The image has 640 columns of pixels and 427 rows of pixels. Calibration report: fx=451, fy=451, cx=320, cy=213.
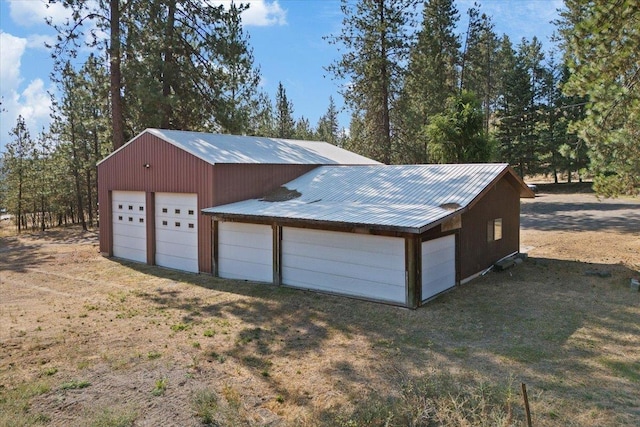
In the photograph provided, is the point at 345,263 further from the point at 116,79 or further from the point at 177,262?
the point at 116,79

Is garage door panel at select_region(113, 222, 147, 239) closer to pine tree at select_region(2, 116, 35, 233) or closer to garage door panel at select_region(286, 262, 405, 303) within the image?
garage door panel at select_region(286, 262, 405, 303)

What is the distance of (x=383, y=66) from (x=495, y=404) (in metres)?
23.6

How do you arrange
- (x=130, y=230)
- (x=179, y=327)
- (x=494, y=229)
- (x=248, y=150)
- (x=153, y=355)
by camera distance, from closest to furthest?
(x=153, y=355), (x=179, y=327), (x=494, y=229), (x=248, y=150), (x=130, y=230)

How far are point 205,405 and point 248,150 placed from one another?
1114 cm

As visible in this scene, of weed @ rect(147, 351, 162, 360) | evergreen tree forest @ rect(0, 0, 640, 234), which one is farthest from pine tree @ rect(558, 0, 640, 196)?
weed @ rect(147, 351, 162, 360)

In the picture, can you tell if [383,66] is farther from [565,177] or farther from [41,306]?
[565,177]

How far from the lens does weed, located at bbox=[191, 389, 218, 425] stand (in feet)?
17.1

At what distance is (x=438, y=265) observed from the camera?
10648 millimetres

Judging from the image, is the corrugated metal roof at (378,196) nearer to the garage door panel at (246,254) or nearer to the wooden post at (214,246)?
the wooden post at (214,246)

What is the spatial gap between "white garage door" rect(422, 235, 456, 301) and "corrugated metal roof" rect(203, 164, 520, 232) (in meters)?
0.83

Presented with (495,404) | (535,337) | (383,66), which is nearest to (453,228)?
(535,337)

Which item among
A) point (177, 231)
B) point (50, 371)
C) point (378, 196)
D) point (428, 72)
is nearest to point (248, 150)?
point (177, 231)

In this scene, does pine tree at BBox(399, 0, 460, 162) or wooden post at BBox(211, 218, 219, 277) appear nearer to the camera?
wooden post at BBox(211, 218, 219, 277)

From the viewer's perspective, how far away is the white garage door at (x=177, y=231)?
13734 mm
